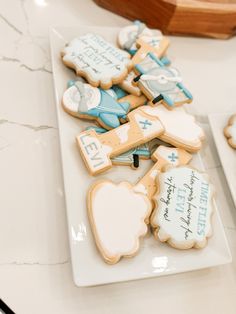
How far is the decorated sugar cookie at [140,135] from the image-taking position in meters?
0.53

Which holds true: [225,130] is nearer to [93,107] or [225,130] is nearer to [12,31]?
[93,107]

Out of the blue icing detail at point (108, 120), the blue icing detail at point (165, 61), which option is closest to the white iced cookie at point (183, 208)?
the blue icing detail at point (108, 120)

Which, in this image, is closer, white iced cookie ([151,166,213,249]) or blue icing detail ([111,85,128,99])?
white iced cookie ([151,166,213,249])

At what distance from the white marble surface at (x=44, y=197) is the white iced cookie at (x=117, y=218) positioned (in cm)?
6

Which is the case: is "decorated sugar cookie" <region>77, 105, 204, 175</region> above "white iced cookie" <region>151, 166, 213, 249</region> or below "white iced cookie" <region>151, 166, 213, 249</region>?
above

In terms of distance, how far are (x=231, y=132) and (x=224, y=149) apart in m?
0.03

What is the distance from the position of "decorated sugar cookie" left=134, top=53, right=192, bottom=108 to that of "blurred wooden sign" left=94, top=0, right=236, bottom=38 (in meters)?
0.11

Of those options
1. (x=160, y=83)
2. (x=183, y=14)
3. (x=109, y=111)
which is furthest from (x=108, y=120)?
(x=183, y=14)

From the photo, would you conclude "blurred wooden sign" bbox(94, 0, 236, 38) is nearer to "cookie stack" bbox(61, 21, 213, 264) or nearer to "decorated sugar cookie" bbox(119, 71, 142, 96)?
"cookie stack" bbox(61, 21, 213, 264)

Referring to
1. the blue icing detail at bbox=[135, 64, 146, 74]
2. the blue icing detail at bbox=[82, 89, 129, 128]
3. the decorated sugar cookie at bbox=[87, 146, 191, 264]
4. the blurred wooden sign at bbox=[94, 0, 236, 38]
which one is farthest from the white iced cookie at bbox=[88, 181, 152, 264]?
the blurred wooden sign at bbox=[94, 0, 236, 38]

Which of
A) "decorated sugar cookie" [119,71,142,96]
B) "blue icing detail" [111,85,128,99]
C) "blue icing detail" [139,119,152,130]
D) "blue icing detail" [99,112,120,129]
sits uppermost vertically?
"decorated sugar cookie" [119,71,142,96]

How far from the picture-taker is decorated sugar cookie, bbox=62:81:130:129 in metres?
0.57

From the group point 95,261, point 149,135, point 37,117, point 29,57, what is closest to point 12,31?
point 29,57

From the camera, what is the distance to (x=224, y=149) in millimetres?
620
